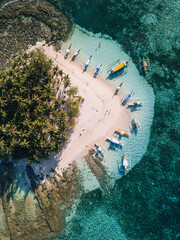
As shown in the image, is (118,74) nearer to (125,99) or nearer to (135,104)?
(125,99)

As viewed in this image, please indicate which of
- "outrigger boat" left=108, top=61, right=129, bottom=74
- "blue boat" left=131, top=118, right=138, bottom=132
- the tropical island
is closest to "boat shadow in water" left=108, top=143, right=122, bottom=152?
the tropical island

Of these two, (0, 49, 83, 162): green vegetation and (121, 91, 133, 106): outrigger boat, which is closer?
(0, 49, 83, 162): green vegetation

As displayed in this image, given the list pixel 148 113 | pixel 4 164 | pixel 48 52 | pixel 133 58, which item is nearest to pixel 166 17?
pixel 133 58

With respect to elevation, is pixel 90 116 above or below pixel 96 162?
above

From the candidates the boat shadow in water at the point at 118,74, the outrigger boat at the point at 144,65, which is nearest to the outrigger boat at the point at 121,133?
the boat shadow in water at the point at 118,74

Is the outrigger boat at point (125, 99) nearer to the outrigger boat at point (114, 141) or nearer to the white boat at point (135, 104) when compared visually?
the white boat at point (135, 104)

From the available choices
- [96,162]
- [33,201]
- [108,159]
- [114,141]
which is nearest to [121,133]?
[114,141]

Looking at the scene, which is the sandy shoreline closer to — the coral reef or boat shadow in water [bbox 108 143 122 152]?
boat shadow in water [bbox 108 143 122 152]

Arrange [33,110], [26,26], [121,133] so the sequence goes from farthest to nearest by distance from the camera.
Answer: [26,26], [121,133], [33,110]
